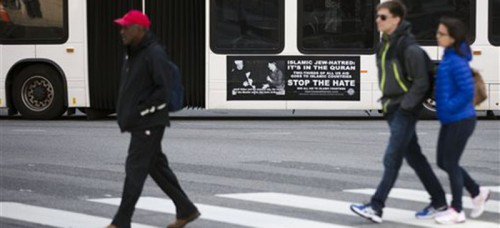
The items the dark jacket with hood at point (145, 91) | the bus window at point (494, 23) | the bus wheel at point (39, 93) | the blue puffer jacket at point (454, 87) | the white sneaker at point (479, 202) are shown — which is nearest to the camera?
the dark jacket with hood at point (145, 91)

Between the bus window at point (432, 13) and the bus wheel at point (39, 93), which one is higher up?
the bus window at point (432, 13)

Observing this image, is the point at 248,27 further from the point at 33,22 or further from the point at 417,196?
the point at 417,196

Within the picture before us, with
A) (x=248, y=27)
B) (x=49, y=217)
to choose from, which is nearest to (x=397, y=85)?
(x=49, y=217)

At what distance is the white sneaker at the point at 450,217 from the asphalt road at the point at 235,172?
7 centimetres

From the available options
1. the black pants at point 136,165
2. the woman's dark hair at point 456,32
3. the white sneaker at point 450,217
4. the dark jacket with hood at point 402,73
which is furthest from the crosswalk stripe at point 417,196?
the black pants at point 136,165

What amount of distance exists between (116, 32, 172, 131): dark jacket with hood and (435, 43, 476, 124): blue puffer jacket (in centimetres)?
209

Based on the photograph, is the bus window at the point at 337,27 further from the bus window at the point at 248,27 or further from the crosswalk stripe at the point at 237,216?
→ the crosswalk stripe at the point at 237,216

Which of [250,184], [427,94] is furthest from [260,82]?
[427,94]

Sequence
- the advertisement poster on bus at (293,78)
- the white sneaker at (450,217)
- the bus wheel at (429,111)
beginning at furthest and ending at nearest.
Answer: the bus wheel at (429,111) → the advertisement poster on bus at (293,78) → the white sneaker at (450,217)

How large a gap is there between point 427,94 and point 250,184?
3190 mm

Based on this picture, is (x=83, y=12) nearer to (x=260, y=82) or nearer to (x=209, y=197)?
(x=260, y=82)

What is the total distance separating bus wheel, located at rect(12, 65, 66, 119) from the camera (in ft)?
67.3

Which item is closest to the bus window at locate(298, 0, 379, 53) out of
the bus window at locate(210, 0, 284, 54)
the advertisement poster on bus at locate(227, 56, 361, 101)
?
the advertisement poster on bus at locate(227, 56, 361, 101)

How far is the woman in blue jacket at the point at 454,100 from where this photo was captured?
898 cm
